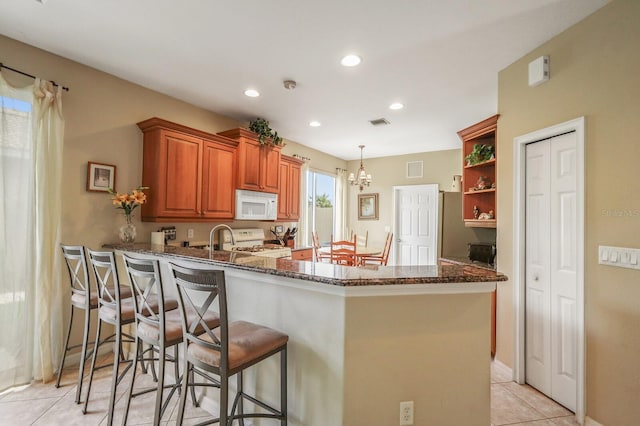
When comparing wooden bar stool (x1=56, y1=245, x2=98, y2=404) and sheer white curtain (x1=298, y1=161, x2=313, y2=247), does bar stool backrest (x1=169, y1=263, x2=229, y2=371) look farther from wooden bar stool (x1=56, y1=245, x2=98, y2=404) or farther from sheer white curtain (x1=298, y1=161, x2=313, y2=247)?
A: sheer white curtain (x1=298, y1=161, x2=313, y2=247)

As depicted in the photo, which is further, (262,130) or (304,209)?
(304,209)

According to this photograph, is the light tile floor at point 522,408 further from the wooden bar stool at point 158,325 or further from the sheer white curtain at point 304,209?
the sheer white curtain at point 304,209

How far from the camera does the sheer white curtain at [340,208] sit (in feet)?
22.0

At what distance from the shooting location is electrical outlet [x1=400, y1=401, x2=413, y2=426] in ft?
5.12

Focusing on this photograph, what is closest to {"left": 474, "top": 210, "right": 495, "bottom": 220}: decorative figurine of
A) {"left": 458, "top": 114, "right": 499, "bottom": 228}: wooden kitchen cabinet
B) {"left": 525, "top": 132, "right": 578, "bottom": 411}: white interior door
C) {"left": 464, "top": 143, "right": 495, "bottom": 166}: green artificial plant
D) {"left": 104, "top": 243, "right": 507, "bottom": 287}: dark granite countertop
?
{"left": 458, "top": 114, "right": 499, "bottom": 228}: wooden kitchen cabinet

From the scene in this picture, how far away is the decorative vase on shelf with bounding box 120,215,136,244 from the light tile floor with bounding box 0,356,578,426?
47.5 inches

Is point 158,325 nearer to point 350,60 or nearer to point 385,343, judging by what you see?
point 385,343

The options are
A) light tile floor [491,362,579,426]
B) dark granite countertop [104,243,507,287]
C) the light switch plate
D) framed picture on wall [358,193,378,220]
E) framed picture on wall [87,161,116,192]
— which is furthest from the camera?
framed picture on wall [358,193,378,220]

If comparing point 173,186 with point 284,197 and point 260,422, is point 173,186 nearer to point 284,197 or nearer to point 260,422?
point 284,197

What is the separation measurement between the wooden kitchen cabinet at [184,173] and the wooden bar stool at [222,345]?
73.0 inches

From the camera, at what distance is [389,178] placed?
6.50m

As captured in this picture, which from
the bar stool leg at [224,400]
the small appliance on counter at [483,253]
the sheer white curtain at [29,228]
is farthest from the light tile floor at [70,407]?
the small appliance on counter at [483,253]

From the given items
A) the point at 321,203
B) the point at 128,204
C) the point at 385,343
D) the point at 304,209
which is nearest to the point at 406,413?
the point at 385,343

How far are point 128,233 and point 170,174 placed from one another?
2.34 ft
